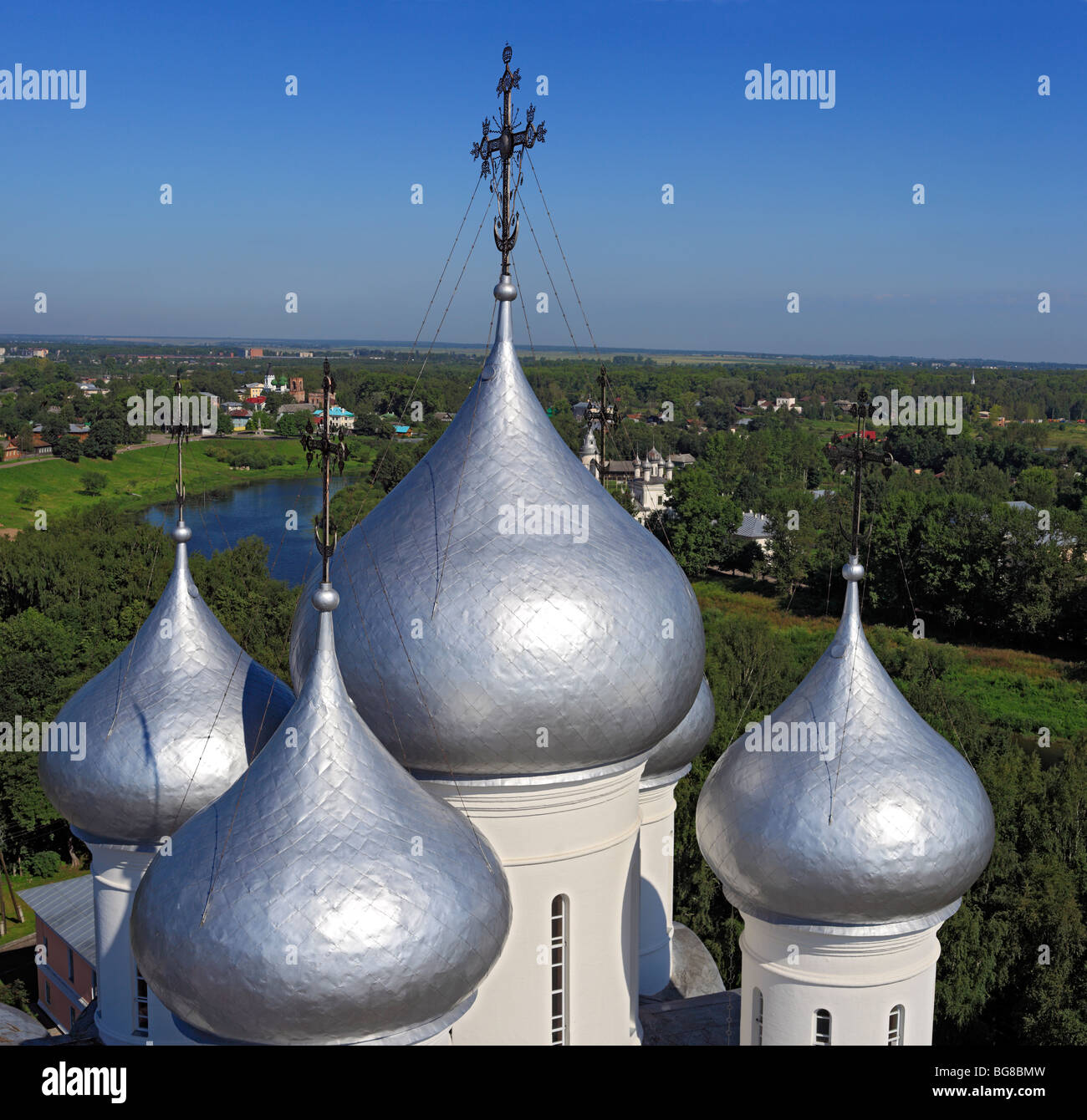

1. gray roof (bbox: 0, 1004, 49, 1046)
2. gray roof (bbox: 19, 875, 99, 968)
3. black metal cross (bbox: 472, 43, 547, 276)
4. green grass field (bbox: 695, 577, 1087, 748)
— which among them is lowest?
green grass field (bbox: 695, 577, 1087, 748)

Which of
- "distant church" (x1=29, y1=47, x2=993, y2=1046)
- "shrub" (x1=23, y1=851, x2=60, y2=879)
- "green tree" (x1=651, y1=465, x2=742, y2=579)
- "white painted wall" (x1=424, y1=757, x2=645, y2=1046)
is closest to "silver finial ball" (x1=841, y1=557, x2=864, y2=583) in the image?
"distant church" (x1=29, y1=47, x2=993, y2=1046)

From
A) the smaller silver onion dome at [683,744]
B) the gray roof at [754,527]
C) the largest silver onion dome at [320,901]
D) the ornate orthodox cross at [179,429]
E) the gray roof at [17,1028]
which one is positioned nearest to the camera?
the largest silver onion dome at [320,901]

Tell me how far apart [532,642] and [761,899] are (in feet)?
10.1

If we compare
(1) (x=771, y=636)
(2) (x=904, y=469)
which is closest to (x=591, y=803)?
(1) (x=771, y=636)

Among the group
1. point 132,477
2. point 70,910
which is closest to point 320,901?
point 70,910

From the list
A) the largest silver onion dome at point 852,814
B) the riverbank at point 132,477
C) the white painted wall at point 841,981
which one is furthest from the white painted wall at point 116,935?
the riverbank at point 132,477

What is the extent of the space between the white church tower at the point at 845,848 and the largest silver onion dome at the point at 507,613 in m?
1.06

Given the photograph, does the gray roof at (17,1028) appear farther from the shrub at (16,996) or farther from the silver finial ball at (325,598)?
the silver finial ball at (325,598)

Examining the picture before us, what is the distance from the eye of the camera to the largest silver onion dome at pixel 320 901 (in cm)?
793

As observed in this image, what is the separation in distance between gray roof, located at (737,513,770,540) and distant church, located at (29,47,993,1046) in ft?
172

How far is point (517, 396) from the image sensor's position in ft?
35.3

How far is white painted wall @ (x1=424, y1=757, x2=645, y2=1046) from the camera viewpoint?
10.4m

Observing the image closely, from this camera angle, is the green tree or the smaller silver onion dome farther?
the green tree

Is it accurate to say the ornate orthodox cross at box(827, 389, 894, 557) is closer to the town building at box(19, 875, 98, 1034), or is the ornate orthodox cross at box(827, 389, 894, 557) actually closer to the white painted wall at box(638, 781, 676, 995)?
the white painted wall at box(638, 781, 676, 995)
